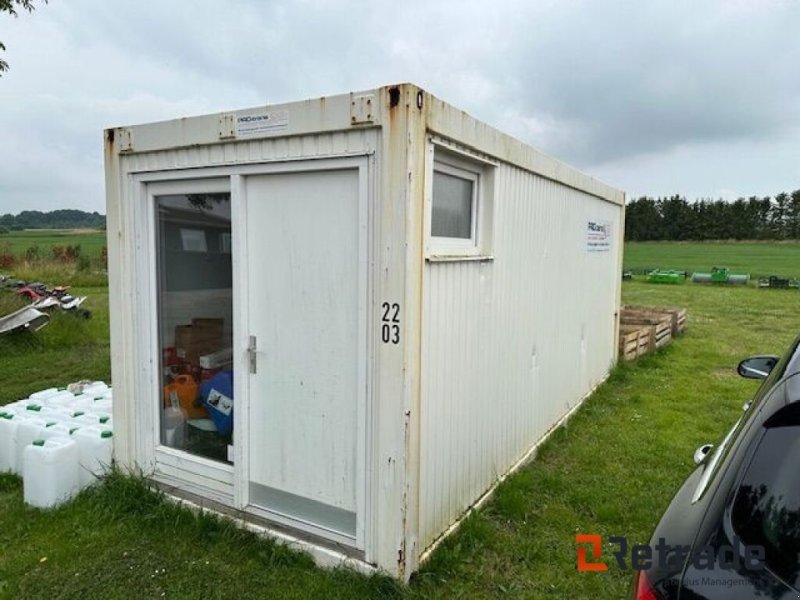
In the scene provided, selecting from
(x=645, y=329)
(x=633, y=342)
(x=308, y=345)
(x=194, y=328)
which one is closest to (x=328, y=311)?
(x=308, y=345)

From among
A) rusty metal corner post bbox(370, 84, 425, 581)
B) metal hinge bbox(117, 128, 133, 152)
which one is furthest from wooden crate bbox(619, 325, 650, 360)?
metal hinge bbox(117, 128, 133, 152)

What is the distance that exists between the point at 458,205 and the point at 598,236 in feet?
12.8

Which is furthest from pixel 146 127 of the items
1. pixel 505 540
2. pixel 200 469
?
pixel 505 540

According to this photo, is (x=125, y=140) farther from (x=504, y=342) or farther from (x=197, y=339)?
(x=504, y=342)

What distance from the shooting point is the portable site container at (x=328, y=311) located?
10.4 ft

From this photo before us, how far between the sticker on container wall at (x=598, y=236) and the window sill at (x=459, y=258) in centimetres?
313

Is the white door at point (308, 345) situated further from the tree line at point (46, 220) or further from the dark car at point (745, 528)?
the tree line at point (46, 220)

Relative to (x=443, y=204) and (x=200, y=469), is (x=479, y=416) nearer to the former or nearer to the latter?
(x=443, y=204)

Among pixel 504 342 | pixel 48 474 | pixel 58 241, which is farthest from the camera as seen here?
pixel 58 241

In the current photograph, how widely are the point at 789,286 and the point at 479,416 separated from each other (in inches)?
912

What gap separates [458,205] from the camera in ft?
12.8

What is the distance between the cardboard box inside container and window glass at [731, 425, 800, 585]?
3376mm

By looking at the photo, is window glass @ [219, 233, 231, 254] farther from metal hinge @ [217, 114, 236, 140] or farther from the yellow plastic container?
the yellow plastic container

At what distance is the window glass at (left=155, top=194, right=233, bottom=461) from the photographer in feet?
13.3
